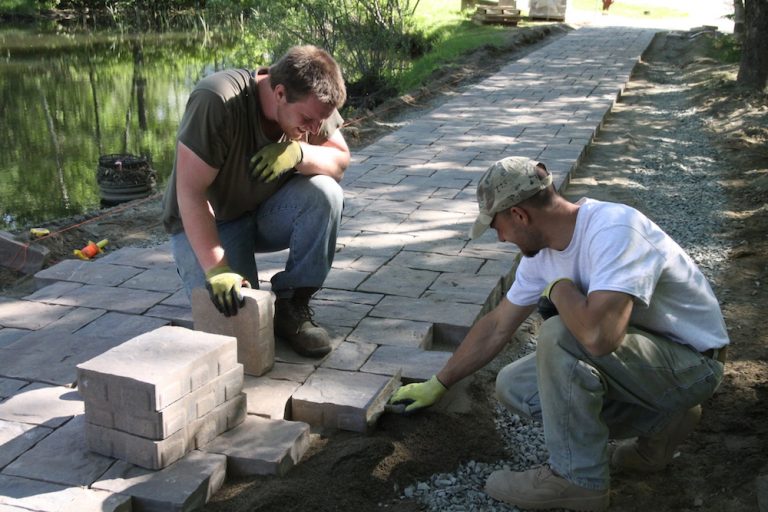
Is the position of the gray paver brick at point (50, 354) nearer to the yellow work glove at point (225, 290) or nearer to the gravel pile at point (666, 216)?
the yellow work glove at point (225, 290)

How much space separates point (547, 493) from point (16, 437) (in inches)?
70.9

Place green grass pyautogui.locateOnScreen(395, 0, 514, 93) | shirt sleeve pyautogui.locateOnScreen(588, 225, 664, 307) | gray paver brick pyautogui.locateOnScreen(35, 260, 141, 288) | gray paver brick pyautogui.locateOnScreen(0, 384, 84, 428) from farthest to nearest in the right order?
green grass pyautogui.locateOnScreen(395, 0, 514, 93) < gray paver brick pyautogui.locateOnScreen(35, 260, 141, 288) < gray paver brick pyautogui.locateOnScreen(0, 384, 84, 428) < shirt sleeve pyautogui.locateOnScreen(588, 225, 664, 307)

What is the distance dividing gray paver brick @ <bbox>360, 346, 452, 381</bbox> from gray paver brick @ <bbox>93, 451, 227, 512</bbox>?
2.81 ft

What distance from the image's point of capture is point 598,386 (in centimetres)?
239

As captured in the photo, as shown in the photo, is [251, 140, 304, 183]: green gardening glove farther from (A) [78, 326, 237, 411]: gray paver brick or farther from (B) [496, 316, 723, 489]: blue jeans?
(B) [496, 316, 723, 489]: blue jeans

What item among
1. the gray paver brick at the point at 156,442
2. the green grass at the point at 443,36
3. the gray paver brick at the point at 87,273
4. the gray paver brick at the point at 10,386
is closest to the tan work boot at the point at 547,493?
the gray paver brick at the point at 156,442

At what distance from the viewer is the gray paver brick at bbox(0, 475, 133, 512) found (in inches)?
92.3

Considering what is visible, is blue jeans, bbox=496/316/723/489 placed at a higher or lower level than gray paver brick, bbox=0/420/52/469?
higher

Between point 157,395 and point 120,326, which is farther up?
point 157,395

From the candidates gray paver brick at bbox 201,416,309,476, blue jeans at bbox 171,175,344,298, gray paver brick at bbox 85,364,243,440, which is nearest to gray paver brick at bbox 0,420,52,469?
gray paver brick at bbox 85,364,243,440

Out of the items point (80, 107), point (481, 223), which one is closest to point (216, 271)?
point (481, 223)

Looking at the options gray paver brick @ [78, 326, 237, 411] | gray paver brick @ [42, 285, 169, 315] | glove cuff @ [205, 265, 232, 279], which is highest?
glove cuff @ [205, 265, 232, 279]

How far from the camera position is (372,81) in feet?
38.5

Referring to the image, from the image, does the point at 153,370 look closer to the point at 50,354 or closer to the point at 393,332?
the point at 50,354
